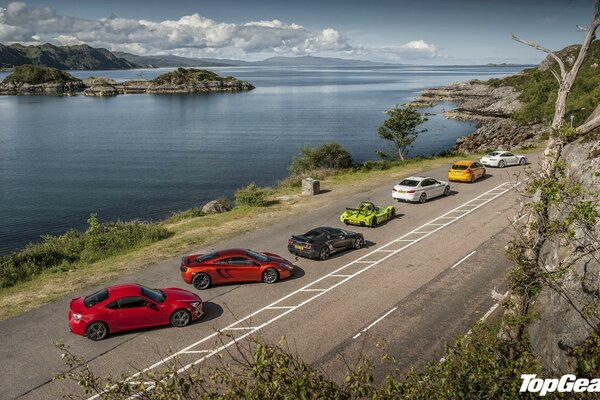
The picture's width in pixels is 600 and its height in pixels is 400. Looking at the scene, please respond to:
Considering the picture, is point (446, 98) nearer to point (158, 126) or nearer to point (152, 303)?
point (158, 126)

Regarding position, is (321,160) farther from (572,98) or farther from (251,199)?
(572,98)

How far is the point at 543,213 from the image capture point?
1181 cm

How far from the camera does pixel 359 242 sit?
2356 centimetres

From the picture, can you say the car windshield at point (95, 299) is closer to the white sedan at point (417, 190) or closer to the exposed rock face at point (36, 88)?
the white sedan at point (417, 190)

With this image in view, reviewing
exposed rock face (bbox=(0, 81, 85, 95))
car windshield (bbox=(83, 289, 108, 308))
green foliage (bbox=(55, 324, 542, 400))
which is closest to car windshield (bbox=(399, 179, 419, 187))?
car windshield (bbox=(83, 289, 108, 308))

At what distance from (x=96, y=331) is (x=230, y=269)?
5722 millimetres

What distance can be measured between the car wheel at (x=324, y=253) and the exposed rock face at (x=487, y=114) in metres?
41.2

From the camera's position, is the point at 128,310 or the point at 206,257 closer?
the point at 128,310

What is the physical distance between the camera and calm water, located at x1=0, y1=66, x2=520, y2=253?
4728 cm

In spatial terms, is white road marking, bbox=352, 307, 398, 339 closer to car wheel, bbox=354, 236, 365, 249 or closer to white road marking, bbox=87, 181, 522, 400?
white road marking, bbox=87, 181, 522, 400

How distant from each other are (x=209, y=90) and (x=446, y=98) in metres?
97.5

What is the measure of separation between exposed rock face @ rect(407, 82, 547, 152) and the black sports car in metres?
39.9

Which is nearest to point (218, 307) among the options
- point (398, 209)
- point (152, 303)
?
point (152, 303)

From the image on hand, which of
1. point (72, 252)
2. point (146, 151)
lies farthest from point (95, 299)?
point (146, 151)
